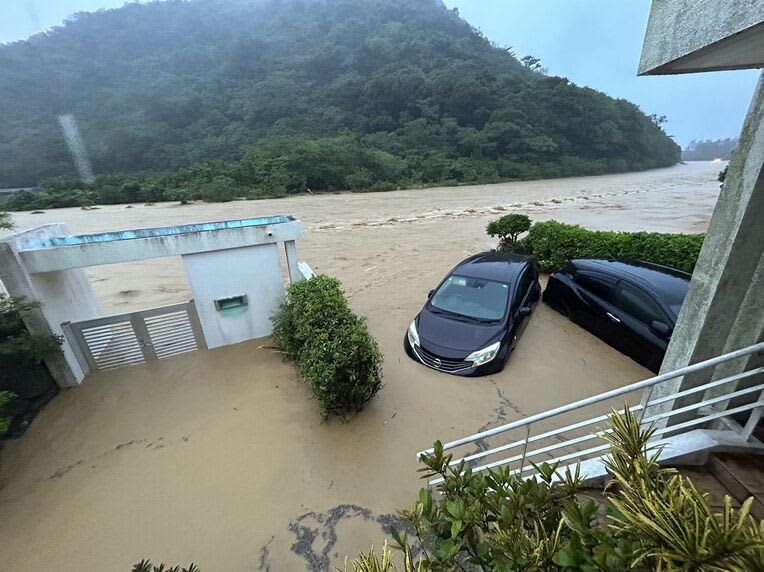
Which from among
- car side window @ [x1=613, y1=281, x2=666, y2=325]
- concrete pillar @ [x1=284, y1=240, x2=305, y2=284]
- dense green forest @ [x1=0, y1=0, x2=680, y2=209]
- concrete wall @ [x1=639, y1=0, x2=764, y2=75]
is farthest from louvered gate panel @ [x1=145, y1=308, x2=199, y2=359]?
dense green forest @ [x1=0, y1=0, x2=680, y2=209]

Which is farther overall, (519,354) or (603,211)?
(603,211)

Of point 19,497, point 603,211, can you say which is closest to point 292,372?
point 19,497

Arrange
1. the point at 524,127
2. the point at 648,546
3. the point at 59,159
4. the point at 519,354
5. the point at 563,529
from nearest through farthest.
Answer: the point at 648,546
the point at 563,529
the point at 519,354
the point at 59,159
the point at 524,127

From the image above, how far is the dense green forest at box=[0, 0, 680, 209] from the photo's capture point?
32812 mm

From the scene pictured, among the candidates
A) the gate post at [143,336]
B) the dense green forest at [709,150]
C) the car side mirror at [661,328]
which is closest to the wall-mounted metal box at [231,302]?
the gate post at [143,336]

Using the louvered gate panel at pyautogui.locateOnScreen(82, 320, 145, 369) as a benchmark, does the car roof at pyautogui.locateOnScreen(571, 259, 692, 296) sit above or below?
above

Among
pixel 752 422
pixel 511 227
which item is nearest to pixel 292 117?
pixel 511 227

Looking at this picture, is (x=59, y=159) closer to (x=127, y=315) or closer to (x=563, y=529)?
(x=127, y=315)

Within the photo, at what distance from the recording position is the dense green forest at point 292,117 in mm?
32812

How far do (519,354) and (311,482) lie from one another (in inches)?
146

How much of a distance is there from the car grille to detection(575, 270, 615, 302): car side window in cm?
270

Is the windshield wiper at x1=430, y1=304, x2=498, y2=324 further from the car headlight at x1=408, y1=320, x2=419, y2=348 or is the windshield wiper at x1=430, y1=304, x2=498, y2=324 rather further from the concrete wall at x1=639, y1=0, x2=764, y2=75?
the concrete wall at x1=639, y1=0, x2=764, y2=75

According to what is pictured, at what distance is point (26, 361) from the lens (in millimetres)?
4422

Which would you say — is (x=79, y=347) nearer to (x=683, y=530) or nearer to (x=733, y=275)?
(x=683, y=530)
